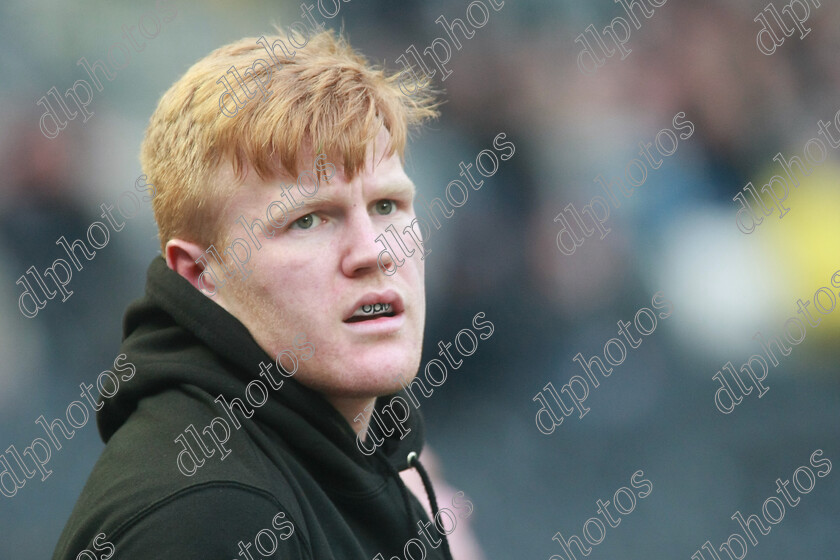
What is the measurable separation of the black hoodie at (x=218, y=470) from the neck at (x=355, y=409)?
3 centimetres

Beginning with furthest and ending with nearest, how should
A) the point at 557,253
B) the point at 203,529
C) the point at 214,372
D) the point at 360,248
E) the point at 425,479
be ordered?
the point at 557,253 < the point at 425,479 < the point at 360,248 < the point at 214,372 < the point at 203,529

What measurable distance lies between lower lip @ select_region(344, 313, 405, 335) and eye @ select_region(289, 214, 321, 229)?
21 centimetres

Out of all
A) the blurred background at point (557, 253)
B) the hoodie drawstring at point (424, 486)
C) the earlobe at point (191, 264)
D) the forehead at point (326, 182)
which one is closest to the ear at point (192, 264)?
the earlobe at point (191, 264)

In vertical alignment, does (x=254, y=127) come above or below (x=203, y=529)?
above

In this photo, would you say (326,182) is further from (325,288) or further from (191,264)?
(191,264)

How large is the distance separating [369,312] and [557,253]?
3.62m

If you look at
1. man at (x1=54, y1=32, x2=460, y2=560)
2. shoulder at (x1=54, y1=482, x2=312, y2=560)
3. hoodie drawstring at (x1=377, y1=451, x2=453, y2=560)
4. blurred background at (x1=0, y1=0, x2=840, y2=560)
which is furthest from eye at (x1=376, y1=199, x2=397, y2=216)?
blurred background at (x1=0, y1=0, x2=840, y2=560)

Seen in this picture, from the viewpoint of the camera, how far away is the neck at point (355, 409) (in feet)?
5.43

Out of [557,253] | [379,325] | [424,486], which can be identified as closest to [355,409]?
[379,325]

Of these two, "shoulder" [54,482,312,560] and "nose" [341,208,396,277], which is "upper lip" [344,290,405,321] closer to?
"nose" [341,208,396,277]

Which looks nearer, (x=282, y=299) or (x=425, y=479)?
(x=282, y=299)

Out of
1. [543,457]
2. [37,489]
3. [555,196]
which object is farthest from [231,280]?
[555,196]

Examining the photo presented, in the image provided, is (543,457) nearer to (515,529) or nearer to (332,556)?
(515,529)

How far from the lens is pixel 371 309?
164 centimetres
